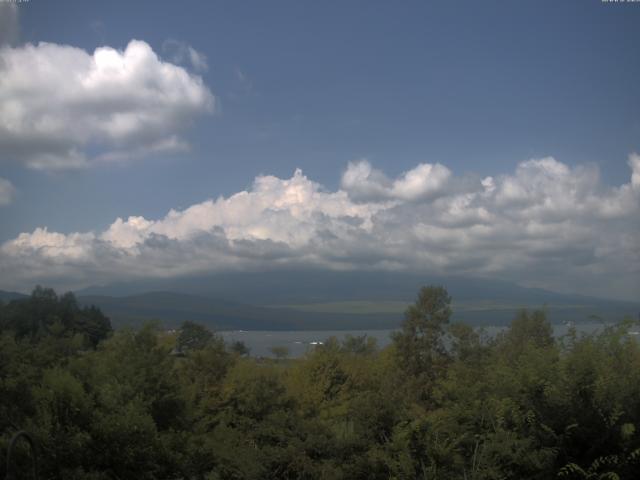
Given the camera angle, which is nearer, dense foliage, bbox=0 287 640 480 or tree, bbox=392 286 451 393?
dense foliage, bbox=0 287 640 480

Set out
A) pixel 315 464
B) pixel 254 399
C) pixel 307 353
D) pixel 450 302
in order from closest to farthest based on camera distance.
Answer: pixel 315 464
pixel 254 399
pixel 307 353
pixel 450 302

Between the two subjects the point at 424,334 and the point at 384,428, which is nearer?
the point at 384,428

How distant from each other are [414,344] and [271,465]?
28845 mm

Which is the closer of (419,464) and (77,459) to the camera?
(77,459)

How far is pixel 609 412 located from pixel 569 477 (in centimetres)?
149

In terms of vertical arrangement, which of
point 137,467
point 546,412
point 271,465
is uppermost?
point 546,412

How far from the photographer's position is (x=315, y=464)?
1631 centimetres

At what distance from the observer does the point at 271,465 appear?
17016mm

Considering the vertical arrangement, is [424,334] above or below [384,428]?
above

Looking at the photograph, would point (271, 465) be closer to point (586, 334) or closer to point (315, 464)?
point (315, 464)

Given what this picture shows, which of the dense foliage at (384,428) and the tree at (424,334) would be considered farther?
the tree at (424,334)

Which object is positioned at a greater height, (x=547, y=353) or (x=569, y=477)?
(x=547, y=353)

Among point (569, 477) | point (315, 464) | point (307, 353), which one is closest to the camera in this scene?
point (569, 477)

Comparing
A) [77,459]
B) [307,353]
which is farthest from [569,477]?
[307,353]
